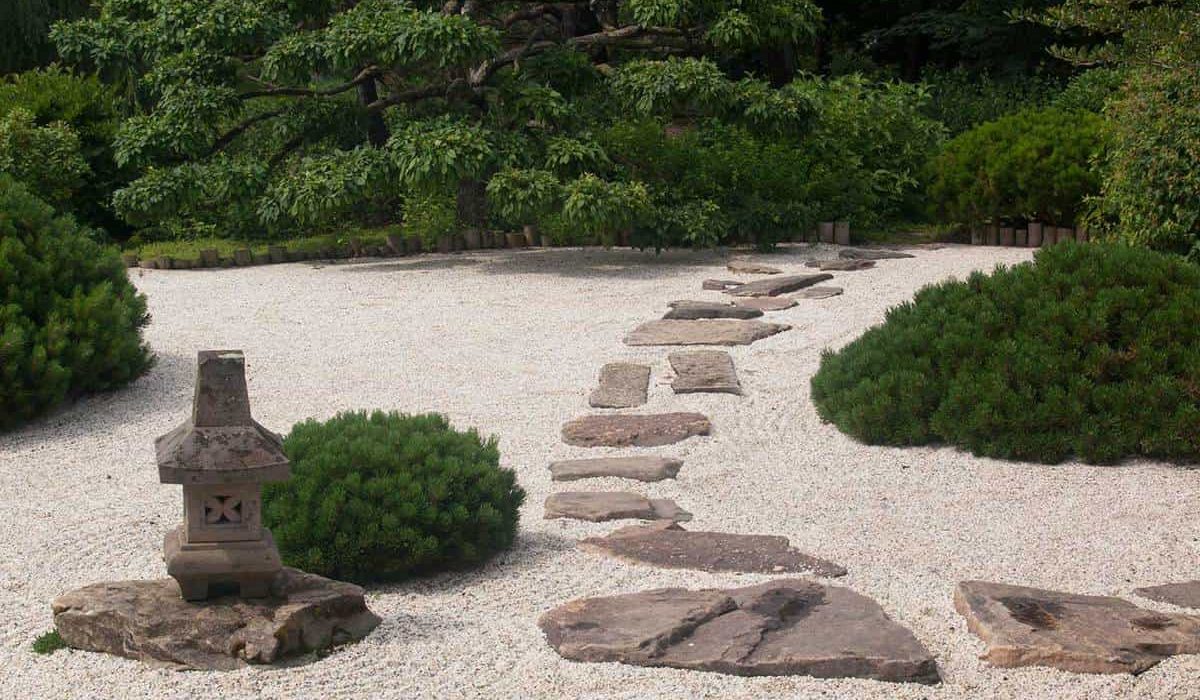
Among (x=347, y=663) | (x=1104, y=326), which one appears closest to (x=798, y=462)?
(x=1104, y=326)

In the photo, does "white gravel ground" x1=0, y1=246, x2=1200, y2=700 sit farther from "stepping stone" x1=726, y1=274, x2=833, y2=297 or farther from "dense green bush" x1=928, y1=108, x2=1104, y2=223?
"dense green bush" x1=928, y1=108, x2=1104, y2=223

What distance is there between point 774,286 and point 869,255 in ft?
6.39

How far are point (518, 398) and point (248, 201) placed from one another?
18.3ft

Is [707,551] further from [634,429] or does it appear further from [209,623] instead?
[634,429]

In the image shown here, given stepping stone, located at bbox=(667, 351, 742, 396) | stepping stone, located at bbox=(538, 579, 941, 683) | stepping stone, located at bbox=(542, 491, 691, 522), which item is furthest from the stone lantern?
stepping stone, located at bbox=(667, 351, 742, 396)

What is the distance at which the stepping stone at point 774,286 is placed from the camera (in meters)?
9.56

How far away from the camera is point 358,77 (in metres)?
12.3

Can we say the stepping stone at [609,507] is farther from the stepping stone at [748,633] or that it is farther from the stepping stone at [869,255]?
the stepping stone at [869,255]

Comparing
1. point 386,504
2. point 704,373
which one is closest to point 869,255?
point 704,373

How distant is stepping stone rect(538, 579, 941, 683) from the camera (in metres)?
3.41

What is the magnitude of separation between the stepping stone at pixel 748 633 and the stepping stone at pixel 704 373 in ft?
9.76

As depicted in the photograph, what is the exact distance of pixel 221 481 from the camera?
352 cm

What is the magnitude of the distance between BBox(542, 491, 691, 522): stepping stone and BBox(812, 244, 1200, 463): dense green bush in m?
1.34

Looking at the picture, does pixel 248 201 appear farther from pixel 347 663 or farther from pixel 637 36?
pixel 347 663
